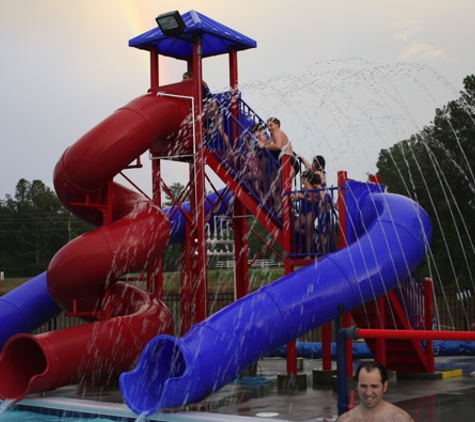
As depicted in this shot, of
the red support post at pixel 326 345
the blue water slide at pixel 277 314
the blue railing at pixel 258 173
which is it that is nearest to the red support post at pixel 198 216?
the blue railing at pixel 258 173

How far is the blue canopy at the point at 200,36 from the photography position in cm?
1409

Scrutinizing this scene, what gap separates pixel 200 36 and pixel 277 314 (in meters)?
5.85

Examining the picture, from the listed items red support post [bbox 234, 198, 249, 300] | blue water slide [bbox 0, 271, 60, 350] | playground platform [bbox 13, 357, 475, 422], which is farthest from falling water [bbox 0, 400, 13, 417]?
red support post [bbox 234, 198, 249, 300]

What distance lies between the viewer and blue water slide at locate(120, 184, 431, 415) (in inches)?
389

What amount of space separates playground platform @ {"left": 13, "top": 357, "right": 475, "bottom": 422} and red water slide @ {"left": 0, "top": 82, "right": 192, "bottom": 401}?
46cm

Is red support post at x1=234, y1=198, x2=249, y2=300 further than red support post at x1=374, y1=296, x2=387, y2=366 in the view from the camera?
Yes

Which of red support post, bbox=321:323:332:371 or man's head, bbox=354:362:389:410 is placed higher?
red support post, bbox=321:323:332:371

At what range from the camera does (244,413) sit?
33.9ft

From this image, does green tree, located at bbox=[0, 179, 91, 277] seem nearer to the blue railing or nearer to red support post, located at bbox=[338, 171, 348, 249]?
the blue railing

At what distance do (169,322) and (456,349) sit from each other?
22.8 ft

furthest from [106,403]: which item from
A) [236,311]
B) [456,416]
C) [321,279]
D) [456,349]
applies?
[456,349]

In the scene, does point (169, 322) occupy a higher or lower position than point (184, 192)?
lower

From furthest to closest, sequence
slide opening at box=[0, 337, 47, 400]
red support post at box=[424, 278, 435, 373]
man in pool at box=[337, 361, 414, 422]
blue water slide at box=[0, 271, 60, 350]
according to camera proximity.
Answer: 1. blue water slide at box=[0, 271, 60, 350]
2. red support post at box=[424, 278, 435, 373]
3. slide opening at box=[0, 337, 47, 400]
4. man in pool at box=[337, 361, 414, 422]

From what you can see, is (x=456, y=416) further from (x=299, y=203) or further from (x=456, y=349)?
(x=456, y=349)
